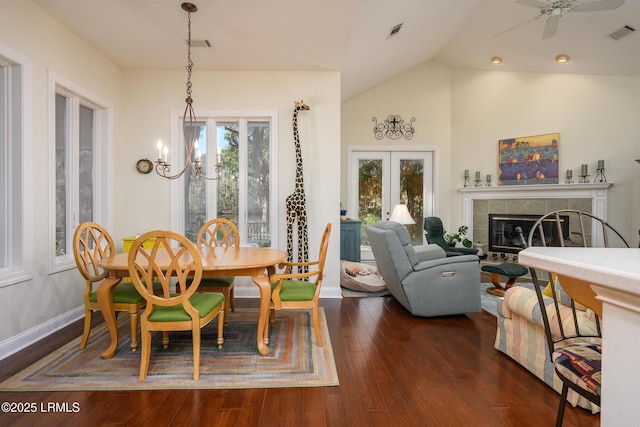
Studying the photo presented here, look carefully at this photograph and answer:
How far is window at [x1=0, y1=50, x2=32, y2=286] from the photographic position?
253cm

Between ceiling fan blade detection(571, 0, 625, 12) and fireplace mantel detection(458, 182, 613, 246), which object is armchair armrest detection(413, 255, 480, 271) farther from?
fireplace mantel detection(458, 182, 613, 246)

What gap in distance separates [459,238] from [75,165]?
5.83 meters

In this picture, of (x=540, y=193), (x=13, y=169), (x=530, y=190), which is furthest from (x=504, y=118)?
(x=13, y=169)

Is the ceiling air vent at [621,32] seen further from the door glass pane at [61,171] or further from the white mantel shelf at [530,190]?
the door glass pane at [61,171]

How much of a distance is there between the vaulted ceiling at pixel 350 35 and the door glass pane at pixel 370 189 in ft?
4.60

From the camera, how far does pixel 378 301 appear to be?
151 inches

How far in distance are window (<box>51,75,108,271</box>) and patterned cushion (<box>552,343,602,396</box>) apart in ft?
12.0

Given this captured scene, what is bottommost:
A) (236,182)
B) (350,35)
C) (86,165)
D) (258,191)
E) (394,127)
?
(258,191)

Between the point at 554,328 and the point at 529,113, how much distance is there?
511 cm

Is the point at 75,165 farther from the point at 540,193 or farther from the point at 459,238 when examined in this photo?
the point at 540,193

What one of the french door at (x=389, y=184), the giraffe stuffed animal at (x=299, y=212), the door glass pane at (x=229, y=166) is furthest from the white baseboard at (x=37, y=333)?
the french door at (x=389, y=184)

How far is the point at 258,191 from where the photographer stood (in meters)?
4.05

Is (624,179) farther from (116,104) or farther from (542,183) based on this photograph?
(116,104)

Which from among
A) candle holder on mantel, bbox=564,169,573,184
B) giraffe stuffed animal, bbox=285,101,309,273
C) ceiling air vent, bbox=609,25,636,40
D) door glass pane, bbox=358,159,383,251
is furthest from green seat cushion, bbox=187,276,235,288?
ceiling air vent, bbox=609,25,636,40
